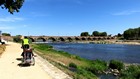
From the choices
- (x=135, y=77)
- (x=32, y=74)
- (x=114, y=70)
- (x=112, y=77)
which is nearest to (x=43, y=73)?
(x=32, y=74)

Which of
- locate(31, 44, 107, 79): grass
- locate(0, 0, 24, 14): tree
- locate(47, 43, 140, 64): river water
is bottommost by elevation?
locate(47, 43, 140, 64): river water

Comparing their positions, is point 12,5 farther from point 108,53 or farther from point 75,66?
point 108,53

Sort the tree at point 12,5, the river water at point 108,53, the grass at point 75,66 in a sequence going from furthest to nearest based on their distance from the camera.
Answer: the river water at point 108,53
the tree at point 12,5
the grass at point 75,66

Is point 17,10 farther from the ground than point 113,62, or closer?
farther from the ground

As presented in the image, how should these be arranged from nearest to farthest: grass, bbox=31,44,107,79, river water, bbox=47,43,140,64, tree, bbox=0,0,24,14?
1. grass, bbox=31,44,107,79
2. tree, bbox=0,0,24,14
3. river water, bbox=47,43,140,64

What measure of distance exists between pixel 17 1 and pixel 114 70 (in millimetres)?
25395

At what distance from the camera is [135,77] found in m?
25.8

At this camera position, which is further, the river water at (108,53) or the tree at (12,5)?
the river water at (108,53)

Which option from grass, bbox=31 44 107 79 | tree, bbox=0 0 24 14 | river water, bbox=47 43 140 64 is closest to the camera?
grass, bbox=31 44 107 79

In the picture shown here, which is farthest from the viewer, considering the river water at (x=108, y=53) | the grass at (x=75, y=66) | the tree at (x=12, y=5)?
the river water at (x=108, y=53)

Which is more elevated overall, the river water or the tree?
the tree

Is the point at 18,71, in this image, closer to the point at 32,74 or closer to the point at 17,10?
the point at 32,74

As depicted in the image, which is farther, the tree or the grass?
the tree

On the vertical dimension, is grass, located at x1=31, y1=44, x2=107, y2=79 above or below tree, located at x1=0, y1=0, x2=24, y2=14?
below
